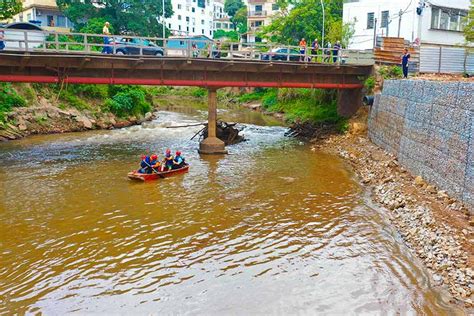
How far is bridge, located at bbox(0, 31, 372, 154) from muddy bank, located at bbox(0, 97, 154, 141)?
6.02m

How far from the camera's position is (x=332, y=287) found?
36.3 feet

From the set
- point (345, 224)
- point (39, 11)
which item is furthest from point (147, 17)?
point (345, 224)

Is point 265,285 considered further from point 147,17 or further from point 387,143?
point 147,17

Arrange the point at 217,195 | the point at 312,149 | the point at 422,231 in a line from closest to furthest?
the point at 422,231 → the point at 217,195 → the point at 312,149

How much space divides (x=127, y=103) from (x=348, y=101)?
63.5ft

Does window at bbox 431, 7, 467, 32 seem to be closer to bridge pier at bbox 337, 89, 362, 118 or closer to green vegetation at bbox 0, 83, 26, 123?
bridge pier at bbox 337, 89, 362, 118

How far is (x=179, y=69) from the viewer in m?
26.4

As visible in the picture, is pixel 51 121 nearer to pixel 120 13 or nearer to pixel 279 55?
pixel 279 55

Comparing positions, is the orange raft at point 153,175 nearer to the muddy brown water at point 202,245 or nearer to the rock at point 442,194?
the muddy brown water at point 202,245

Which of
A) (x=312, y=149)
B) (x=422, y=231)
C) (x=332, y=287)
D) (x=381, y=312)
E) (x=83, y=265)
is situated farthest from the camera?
(x=312, y=149)

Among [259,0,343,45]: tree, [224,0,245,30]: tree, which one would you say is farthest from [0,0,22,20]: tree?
[224,0,245,30]: tree

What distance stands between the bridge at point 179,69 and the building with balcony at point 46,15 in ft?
120

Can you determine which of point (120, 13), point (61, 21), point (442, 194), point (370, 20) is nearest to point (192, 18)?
point (61, 21)

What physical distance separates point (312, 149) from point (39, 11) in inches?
1917
